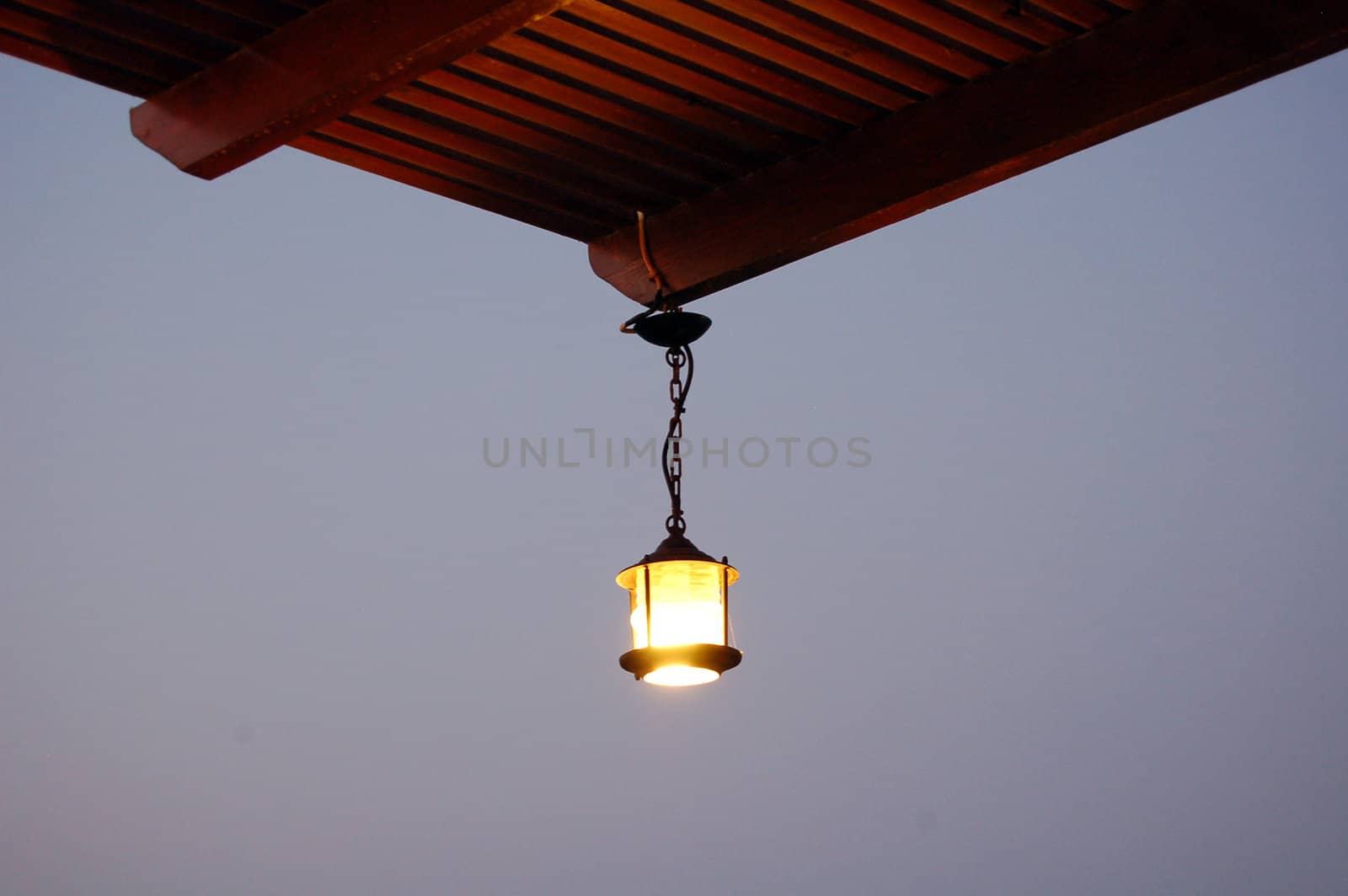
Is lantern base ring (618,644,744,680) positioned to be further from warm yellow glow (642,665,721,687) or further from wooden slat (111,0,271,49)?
wooden slat (111,0,271,49)

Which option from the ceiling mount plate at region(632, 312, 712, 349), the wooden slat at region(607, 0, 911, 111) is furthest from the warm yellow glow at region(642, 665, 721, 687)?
the wooden slat at region(607, 0, 911, 111)

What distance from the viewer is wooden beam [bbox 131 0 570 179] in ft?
7.74

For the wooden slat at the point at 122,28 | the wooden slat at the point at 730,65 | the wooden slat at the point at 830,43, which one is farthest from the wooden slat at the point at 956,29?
the wooden slat at the point at 122,28

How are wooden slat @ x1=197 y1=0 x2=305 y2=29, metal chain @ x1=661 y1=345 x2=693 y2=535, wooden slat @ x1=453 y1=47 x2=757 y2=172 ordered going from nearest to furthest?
wooden slat @ x1=197 y1=0 x2=305 y2=29, wooden slat @ x1=453 y1=47 x2=757 y2=172, metal chain @ x1=661 y1=345 x2=693 y2=535

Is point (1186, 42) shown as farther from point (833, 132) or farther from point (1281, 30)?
point (833, 132)

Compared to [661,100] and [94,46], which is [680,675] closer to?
[661,100]

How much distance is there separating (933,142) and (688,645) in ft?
3.48

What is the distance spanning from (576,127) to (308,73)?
666mm

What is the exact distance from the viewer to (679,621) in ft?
9.73

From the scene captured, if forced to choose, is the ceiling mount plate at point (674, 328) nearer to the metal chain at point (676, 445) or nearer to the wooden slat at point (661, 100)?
Answer: the metal chain at point (676, 445)

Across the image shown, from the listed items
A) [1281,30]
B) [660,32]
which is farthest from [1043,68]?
[660,32]

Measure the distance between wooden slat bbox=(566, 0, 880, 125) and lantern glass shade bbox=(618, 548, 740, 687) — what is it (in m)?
0.90

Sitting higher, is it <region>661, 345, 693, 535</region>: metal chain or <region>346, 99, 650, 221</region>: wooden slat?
<region>346, 99, 650, 221</region>: wooden slat

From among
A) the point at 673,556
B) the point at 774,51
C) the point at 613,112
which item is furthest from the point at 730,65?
the point at 673,556
